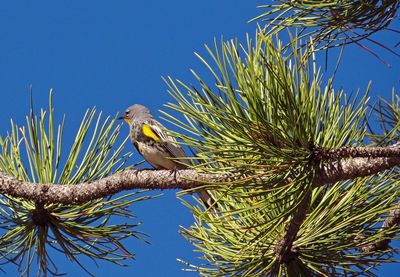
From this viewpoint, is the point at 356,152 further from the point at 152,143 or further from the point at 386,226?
the point at 152,143

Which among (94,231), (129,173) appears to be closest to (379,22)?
(129,173)

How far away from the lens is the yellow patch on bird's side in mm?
2734

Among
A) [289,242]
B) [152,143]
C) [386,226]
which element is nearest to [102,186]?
[289,242]

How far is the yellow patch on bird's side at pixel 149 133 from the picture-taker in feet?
8.97

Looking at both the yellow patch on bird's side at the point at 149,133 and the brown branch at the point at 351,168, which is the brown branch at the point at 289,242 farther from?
the yellow patch on bird's side at the point at 149,133

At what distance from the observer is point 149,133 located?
9.11 ft

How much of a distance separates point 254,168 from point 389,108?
0.85 meters

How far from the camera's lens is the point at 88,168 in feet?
5.78

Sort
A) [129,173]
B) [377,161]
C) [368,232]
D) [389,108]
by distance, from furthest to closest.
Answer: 1. [389,108]
2. [368,232]
3. [129,173]
4. [377,161]

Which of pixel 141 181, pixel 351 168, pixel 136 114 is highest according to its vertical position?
pixel 136 114

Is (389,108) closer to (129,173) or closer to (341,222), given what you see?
(341,222)

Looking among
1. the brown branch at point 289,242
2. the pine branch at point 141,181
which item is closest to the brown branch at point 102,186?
the pine branch at point 141,181

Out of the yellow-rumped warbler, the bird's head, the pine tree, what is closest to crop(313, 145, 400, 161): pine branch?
the pine tree

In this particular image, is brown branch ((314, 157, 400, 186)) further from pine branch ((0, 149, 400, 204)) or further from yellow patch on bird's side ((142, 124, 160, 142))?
yellow patch on bird's side ((142, 124, 160, 142))
